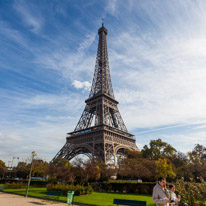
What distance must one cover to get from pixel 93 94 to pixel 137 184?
4419cm

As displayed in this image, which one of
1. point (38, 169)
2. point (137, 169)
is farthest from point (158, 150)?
point (38, 169)

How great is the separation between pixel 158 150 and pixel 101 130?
1719 centimetres

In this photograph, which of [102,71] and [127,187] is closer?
[127,187]

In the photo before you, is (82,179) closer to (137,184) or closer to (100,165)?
(100,165)

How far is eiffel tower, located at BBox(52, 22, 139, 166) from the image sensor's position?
45.3 meters

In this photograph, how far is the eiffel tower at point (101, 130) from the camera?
149 feet

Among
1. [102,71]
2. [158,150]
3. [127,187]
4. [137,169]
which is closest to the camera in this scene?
[127,187]

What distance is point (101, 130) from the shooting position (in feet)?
154

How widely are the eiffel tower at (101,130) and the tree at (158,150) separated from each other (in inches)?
309

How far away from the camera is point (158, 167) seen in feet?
112

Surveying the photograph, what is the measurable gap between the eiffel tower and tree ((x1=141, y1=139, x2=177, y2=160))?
784 centimetres

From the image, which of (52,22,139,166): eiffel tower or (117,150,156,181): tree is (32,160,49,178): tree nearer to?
(52,22,139,166): eiffel tower

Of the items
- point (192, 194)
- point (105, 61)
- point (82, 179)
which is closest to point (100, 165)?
point (82, 179)

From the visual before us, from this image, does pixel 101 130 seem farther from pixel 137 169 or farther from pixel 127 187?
pixel 127 187
